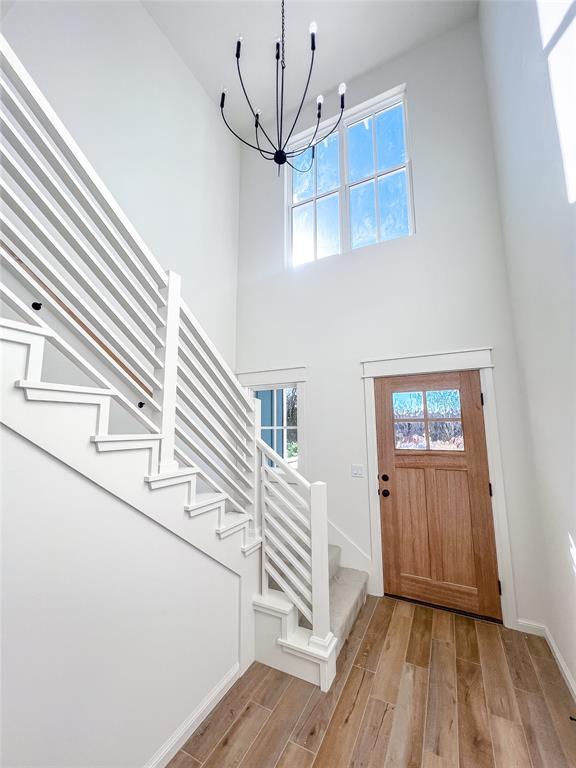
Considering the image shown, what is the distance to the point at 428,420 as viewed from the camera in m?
2.93

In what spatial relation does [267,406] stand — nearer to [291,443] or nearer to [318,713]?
[291,443]

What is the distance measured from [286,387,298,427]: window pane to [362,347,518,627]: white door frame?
94 cm

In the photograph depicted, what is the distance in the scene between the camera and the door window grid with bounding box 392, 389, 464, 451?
9.31 feet

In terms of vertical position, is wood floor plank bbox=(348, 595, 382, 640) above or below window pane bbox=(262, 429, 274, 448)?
below

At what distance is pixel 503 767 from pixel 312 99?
608 cm

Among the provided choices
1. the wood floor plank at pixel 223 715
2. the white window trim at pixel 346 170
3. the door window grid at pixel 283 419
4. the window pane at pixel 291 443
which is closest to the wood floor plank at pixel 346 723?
the wood floor plank at pixel 223 715

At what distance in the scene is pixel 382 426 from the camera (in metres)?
3.10

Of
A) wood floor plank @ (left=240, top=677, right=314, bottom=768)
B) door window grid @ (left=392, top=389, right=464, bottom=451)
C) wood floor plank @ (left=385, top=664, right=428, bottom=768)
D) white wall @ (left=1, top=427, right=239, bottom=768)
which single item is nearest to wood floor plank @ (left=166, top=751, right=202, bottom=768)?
white wall @ (left=1, top=427, right=239, bottom=768)

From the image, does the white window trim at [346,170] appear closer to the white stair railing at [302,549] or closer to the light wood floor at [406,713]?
the white stair railing at [302,549]

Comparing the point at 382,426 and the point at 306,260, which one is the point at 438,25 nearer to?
the point at 306,260

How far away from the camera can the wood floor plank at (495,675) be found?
1739 millimetres

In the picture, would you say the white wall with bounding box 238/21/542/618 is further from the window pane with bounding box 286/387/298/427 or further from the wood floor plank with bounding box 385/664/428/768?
the wood floor plank with bounding box 385/664/428/768

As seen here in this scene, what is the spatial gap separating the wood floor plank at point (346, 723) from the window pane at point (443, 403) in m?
2.01

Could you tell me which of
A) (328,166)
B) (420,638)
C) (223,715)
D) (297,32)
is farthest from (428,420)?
(297,32)
